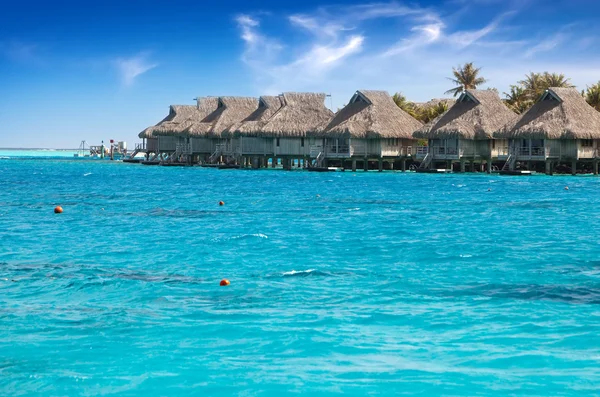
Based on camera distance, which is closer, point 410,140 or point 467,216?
point 467,216

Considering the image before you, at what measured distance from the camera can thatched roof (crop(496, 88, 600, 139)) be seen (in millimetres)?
56750

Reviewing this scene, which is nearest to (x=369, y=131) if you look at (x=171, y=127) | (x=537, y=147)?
(x=537, y=147)

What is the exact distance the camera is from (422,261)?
1791 centimetres

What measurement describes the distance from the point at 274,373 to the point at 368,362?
115cm

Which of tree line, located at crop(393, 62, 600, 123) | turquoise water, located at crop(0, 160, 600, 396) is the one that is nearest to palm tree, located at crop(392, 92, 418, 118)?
tree line, located at crop(393, 62, 600, 123)

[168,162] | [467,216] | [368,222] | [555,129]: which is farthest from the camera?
[168,162]

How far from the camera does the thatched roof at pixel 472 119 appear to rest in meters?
61.9

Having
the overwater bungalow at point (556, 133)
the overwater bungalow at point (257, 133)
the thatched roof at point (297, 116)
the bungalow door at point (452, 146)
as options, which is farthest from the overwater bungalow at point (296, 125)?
the overwater bungalow at point (556, 133)

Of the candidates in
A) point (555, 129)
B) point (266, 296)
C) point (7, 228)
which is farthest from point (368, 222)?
point (555, 129)

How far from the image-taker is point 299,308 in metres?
12.9

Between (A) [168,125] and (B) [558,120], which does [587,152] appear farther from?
(A) [168,125]

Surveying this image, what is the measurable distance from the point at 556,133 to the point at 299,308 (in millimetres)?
47428

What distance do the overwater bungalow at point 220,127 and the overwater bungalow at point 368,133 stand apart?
1398cm

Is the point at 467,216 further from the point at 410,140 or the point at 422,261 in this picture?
the point at 410,140
